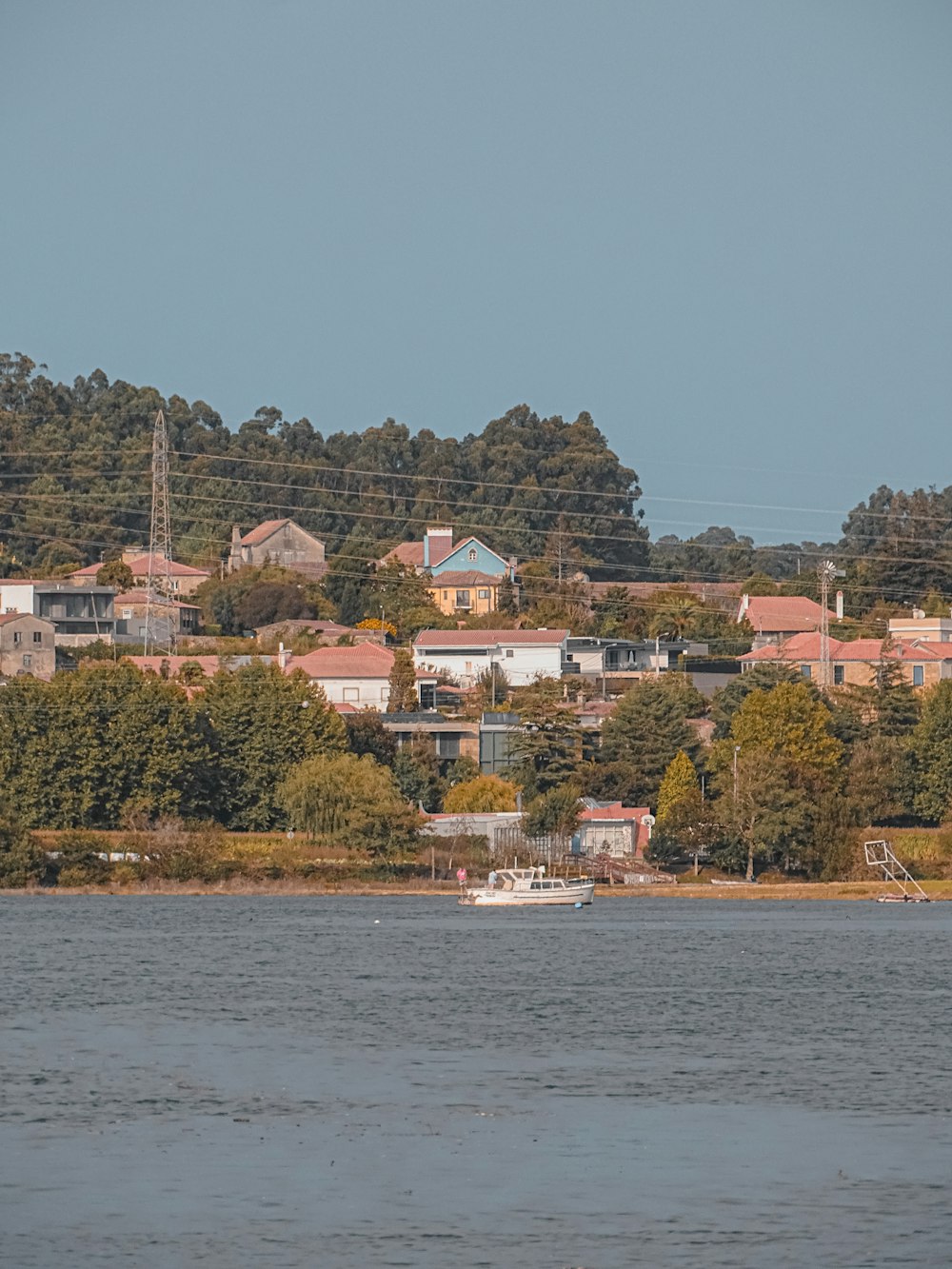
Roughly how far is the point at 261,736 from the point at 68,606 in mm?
40287

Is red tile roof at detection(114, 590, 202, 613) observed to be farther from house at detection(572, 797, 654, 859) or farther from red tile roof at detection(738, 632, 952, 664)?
house at detection(572, 797, 654, 859)

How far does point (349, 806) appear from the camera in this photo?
88062mm

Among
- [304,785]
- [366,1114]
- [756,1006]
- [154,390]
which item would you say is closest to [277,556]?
[154,390]

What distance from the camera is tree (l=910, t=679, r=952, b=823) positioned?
301ft

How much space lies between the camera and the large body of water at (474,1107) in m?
22.5

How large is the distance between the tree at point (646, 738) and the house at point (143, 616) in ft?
120

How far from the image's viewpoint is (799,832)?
86750mm

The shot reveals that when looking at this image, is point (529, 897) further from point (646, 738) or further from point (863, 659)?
point (863, 659)

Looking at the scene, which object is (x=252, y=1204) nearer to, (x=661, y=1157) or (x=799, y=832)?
(x=661, y=1157)

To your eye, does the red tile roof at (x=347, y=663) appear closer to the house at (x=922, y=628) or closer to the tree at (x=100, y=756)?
the tree at (x=100, y=756)

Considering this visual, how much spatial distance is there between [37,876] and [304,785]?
11078mm

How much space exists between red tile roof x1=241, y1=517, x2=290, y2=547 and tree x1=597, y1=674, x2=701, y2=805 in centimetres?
6578

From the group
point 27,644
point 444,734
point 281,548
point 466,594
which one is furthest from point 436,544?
point 444,734

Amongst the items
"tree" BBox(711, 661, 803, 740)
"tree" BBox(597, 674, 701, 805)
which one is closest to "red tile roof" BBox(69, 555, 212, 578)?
"tree" BBox(711, 661, 803, 740)
